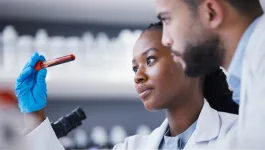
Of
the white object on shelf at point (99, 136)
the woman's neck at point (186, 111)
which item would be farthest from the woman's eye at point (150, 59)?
the white object on shelf at point (99, 136)

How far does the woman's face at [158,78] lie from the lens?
0.86 m

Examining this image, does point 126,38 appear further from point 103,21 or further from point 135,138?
point 135,138

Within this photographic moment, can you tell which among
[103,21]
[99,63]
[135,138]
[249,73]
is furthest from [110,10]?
[249,73]

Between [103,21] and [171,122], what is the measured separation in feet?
2.58

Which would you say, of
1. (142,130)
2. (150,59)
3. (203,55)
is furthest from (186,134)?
(142,130)

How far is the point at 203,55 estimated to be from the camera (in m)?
0.61

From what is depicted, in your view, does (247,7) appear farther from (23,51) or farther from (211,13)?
(23,51)

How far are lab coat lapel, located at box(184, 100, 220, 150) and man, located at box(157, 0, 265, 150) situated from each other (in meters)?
0.17

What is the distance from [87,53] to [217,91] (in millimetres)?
635

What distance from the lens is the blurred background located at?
1.40 metres

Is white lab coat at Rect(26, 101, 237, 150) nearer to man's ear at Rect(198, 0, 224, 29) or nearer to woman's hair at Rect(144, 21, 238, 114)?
woman's hair at Rect(144, 21, 238, 114)

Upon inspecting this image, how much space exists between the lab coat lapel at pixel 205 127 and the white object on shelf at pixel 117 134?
28.0 inches

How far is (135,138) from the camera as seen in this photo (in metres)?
0.97

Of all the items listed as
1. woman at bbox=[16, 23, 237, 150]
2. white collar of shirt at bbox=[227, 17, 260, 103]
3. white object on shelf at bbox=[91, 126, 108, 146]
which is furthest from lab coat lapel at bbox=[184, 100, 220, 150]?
white object on shelf at bbox=[91, 126, 108, 146]
